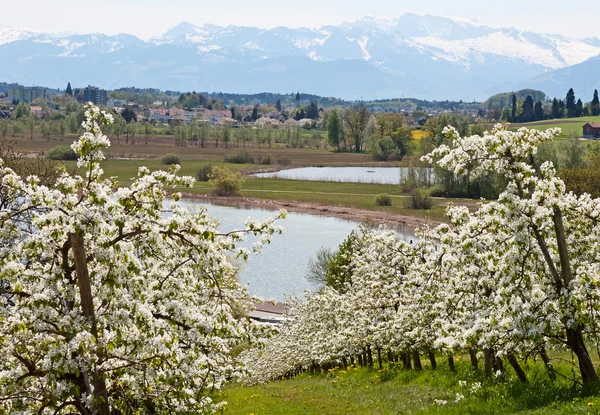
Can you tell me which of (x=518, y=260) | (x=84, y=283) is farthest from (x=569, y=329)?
(x=84, y=283)

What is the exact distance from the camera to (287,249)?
3250 inches

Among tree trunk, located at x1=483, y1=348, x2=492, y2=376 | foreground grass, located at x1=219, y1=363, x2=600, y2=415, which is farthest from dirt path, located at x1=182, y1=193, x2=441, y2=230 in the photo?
tree trunk, located at x1=483, y1=348, x2=492, y2=376

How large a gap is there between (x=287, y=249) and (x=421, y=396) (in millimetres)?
64439

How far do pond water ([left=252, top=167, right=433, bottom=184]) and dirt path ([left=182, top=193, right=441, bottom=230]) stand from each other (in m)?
23.7

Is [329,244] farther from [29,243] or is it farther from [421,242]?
[29,243]

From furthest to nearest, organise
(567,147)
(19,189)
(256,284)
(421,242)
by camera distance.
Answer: (567,147) < (256,284) < (421,242) < (19,189)

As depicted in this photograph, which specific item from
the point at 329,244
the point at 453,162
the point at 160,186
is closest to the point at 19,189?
the point at 160,186

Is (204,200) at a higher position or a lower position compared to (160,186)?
lower

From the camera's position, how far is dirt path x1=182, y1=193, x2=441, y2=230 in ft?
327

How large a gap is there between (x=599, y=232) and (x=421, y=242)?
418 cm

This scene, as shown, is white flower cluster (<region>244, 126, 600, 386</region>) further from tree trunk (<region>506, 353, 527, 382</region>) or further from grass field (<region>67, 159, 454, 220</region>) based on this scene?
grass field (<region>67, 159, 454, 220</region>)

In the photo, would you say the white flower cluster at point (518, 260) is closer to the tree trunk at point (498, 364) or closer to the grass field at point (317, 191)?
the tree trunk at point (498, 364)

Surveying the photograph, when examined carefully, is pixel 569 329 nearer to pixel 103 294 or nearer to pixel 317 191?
pixel 103 294

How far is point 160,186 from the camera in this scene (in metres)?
10.7
